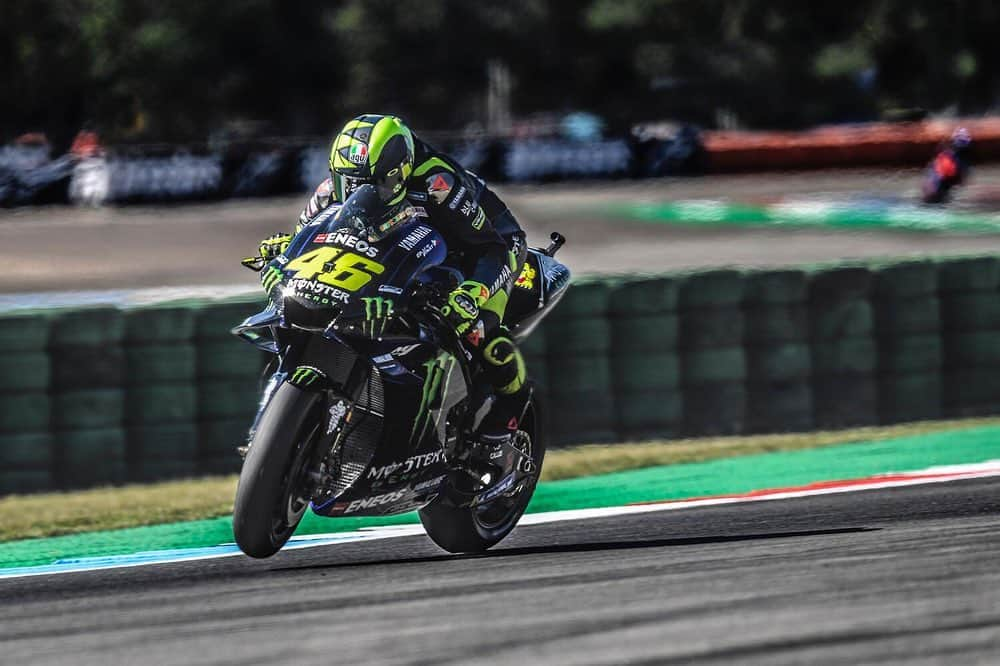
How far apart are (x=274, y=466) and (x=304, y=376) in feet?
1.10

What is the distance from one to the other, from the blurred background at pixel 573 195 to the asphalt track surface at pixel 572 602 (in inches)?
154

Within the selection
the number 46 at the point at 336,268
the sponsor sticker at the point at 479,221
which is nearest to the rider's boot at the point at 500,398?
the sponsor sticker at the point at 479,221

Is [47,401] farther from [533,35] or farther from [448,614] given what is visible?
[533,35]

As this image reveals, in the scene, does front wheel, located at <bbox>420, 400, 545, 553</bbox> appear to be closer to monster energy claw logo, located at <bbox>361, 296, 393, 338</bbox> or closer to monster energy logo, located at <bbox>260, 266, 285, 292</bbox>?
monster energy claw logo, located at <bbox>361, 296, 393, 338</bbox>

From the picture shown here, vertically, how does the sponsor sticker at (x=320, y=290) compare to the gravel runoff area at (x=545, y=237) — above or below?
above

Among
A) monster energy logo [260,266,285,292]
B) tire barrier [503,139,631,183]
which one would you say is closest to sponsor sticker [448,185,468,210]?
monster energy logo [260,266,285,292]

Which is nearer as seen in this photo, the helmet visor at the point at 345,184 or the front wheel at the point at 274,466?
the front wheel at the point at 274,466

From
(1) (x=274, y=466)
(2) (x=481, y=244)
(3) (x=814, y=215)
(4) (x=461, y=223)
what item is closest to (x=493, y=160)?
(3) (x=814, y=215)

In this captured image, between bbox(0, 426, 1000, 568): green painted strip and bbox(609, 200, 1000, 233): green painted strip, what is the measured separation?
13.4 m

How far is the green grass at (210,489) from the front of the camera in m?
9.10

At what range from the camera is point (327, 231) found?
6270 mm

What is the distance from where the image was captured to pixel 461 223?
21.9 feet

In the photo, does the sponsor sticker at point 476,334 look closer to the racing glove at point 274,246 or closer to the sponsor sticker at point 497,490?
the sponsor sticker at point 497,490

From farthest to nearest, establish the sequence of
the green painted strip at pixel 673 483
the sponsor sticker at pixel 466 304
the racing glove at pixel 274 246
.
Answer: the green painted strip at pixel 673 483 < the racing glove at pixel 274 246 < the sponsor sticker at pixel 466 304
